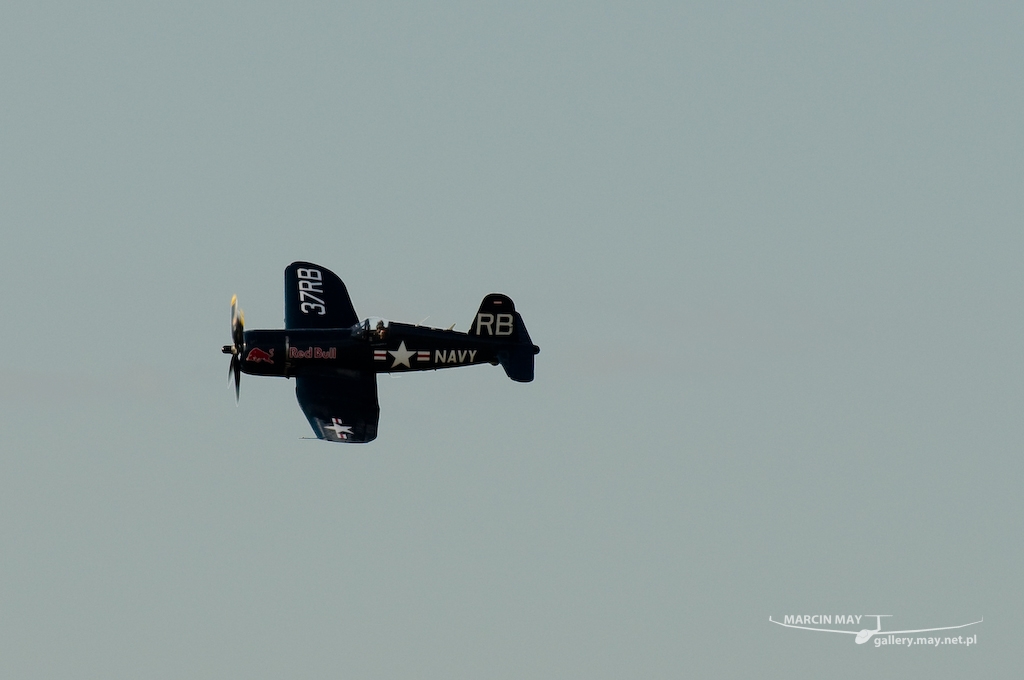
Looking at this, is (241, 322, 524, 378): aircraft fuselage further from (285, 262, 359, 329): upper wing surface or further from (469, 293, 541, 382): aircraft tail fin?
(285, 262, 359, 329): upper wing surface

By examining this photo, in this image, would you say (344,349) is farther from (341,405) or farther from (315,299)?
(315,299)

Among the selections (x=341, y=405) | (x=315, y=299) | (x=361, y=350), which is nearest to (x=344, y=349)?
(x=361, y=350)

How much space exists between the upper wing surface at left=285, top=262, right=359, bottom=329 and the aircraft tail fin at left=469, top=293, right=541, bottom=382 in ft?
14.4

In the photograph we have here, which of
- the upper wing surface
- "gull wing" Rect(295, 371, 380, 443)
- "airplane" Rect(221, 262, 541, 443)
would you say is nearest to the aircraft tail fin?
"airplane" Rect(221, 262, 541, 443)

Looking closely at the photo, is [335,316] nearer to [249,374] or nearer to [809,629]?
[249,374]

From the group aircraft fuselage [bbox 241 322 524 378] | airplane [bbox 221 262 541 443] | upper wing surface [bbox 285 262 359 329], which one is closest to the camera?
airplane [bbox 221 262 541 443]

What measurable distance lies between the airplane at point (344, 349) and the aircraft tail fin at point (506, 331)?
0.03 m

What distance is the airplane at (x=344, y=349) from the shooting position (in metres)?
65.7

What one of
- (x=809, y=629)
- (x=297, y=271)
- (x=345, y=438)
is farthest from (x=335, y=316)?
(x=809, y=629)

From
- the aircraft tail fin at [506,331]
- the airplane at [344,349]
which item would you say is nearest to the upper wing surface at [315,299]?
the airplane at [344,349]

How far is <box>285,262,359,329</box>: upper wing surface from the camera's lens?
69.7m

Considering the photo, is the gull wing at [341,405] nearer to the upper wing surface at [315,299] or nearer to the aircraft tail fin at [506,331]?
the upper wing surface at [315,299]

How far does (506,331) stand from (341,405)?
6625 millimetres

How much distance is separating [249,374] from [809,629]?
19.7 metres
